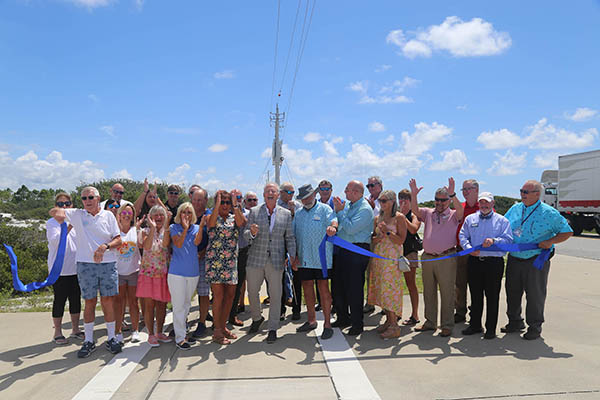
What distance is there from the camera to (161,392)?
3.66 metres

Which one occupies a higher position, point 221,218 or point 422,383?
point 221,218

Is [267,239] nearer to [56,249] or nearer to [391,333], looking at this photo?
[391,333]

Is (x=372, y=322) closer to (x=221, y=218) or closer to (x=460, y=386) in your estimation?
(x=460, y=386)

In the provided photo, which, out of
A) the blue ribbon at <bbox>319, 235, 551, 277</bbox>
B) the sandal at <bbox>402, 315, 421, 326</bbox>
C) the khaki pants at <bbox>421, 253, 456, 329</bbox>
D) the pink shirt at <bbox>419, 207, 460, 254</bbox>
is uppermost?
the pink shirt at <bbox>419, 207, 460, 254</bbox>

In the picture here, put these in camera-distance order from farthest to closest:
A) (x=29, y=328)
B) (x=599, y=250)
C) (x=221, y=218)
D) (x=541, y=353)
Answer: (x=599, y=250) → (x=29, y=328) → (x=221, y=218) → (x=541, y=353)

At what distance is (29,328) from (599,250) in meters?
17.7

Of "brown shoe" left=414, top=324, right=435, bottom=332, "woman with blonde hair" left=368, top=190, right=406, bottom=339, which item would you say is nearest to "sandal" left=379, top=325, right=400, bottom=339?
"woman with blonde hair" left=368, top=190, right=406, bottom=339

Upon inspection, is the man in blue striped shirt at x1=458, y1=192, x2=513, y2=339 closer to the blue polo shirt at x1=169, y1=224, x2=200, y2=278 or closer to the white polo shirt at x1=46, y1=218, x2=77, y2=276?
the blue polo shirt at x1=169, y1=224, x2=200, y2=278

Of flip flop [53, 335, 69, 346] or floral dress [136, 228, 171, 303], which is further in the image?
flip flop [53, 335, 69, 346]

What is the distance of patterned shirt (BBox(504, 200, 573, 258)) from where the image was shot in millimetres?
5039

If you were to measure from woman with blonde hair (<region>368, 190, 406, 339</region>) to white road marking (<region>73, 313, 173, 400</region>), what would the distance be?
2.86m

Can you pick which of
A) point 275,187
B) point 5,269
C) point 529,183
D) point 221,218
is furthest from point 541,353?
point 5,269

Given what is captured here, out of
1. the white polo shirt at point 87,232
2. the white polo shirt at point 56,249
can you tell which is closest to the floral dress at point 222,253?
the white polo shirt at point 87,232

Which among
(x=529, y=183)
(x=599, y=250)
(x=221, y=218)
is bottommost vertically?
(x=599, y=250)
